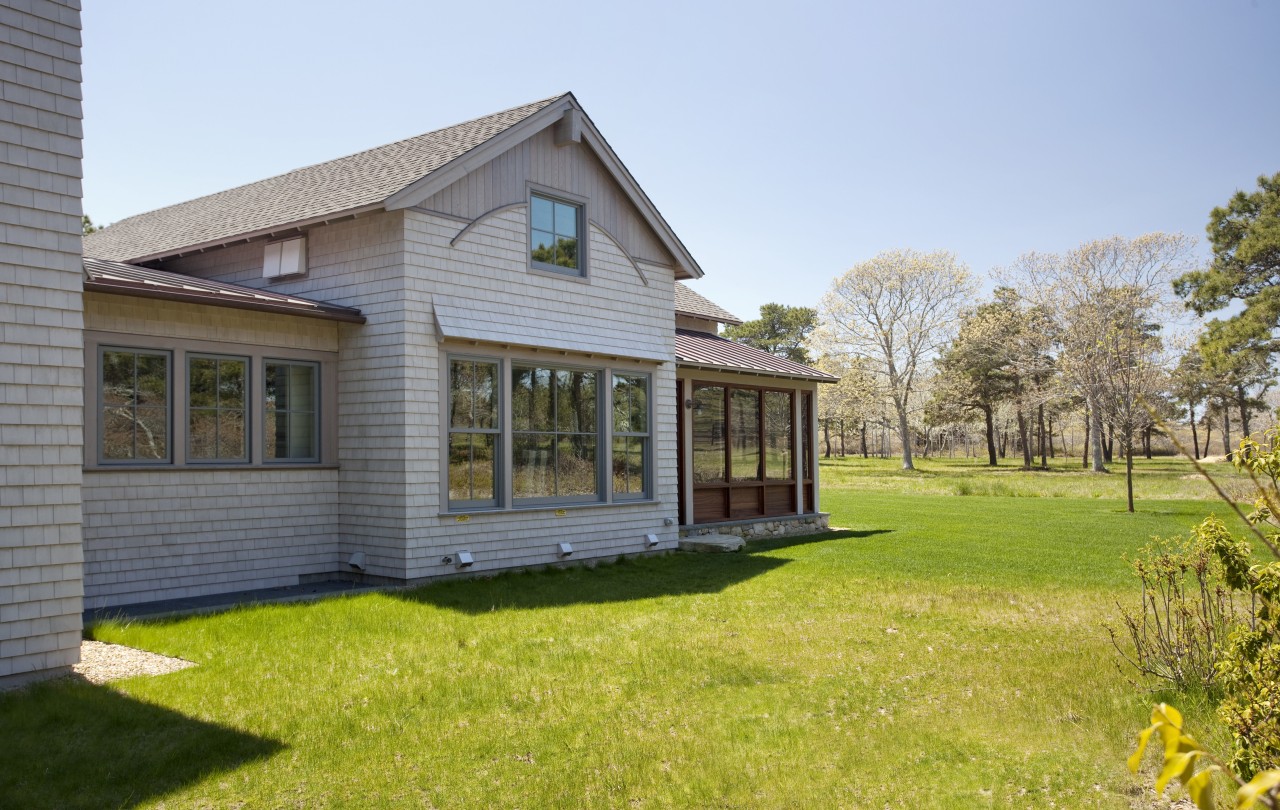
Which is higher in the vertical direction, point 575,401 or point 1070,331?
Answer: point 1070,331

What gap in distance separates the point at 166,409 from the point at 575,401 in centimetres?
511

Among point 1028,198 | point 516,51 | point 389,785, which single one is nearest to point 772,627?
point 389,785

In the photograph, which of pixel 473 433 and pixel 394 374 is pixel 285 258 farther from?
pixel 473 433

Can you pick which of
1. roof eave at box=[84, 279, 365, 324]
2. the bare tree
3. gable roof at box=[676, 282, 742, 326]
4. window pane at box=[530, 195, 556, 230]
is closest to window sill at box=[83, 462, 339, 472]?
roof eave at box=[84, 279, 365, 324]

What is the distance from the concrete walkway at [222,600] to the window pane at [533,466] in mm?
2298

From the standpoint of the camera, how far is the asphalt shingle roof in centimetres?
1169

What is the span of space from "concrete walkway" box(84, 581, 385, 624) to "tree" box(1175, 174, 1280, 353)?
32.9 meters

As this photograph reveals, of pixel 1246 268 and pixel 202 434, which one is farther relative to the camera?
pixel 1246 268

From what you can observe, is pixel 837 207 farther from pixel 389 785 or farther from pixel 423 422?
pixel 389 785

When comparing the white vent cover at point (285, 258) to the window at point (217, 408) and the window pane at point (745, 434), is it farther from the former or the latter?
the window pane at point (745, 434)

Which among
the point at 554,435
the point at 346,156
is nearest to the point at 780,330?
the point at 346,156

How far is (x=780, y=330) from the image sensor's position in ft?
231

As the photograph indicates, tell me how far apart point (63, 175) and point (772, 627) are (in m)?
6.83

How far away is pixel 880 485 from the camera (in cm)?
3522
